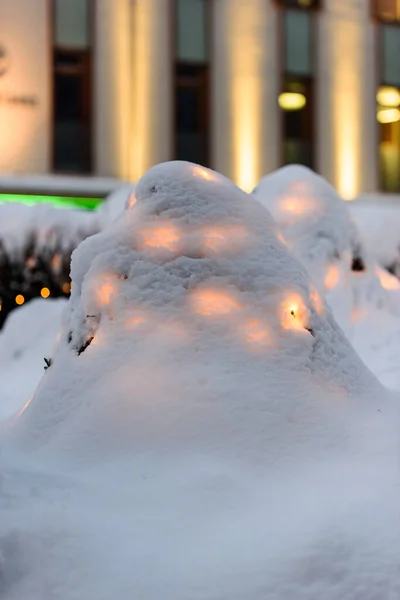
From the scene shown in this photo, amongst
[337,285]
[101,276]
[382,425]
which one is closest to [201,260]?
[101,276]

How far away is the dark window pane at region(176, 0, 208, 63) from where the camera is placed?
17.1 meters

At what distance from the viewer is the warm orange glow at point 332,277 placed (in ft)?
29.1

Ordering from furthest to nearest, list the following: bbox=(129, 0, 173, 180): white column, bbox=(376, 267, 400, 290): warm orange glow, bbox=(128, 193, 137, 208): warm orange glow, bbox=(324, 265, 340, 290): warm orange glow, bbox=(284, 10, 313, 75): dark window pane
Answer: bbox=(284, 10, 313, 75): dark window pane < bbox=(129, 0, 173, 180): white column < bbox=(376, 267, 400, 290): warm orange glow < bbox=(324, 265, 340, 290): warm orange glow < bbox=(128, 193, 137, 208): warm orange glow

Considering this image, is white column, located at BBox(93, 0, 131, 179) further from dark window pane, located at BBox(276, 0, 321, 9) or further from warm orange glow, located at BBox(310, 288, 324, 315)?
warm orange glow, located at BBox(310, 288, 324, 315)

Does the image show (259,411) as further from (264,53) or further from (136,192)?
(264,53)

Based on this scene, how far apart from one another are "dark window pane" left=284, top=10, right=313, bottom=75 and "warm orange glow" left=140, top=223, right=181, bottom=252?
13.7 m

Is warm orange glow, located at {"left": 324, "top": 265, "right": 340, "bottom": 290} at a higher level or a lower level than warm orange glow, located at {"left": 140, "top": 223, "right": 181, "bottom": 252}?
lower

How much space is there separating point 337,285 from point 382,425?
4.51 meters

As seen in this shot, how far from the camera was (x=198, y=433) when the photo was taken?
415 centimetres

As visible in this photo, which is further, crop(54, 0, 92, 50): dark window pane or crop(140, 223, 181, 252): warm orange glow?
crop(54, 0, 92, 50): dark window pane

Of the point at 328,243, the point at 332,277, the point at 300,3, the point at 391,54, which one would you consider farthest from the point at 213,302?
the point at 391,54

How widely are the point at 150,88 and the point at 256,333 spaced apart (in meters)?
12.9

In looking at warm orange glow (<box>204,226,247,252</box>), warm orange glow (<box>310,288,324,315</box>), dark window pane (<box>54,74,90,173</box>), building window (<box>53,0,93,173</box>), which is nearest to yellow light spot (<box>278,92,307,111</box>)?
building window (<box>53,0,93,173</box>)

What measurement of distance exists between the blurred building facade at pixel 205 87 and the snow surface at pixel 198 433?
→ 37.9 ft
